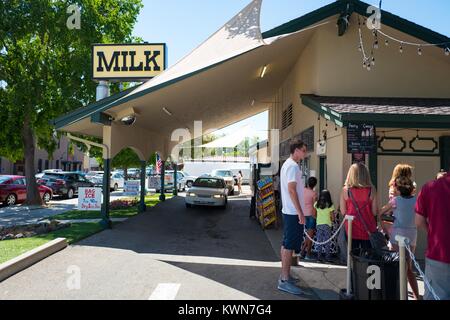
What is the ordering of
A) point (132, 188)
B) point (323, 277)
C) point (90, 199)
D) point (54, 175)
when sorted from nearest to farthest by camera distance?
point (323, 277)
point (90, 199)
point (132, 188)
point (54, 175)

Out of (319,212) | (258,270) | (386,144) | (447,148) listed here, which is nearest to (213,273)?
(258,270)

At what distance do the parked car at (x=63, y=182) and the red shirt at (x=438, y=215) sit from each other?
2134 centimetres

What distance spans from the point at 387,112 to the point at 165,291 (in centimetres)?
496

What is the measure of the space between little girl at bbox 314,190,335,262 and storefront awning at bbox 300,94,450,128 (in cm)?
140

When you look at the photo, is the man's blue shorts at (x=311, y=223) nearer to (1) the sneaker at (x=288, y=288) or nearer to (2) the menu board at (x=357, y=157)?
(2) the menu board at (x=357, y=157)

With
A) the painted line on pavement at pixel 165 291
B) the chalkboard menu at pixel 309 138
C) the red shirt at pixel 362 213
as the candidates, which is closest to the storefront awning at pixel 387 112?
the chalkboard menu at pixel 309 138

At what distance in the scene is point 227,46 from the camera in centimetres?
841

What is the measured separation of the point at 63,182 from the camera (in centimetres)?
2223

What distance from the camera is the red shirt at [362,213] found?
517 cm

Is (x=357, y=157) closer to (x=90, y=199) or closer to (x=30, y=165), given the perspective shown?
(x=90, y=199)

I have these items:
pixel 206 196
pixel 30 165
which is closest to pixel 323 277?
pixel 206 196

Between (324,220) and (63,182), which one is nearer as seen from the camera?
(324,220)

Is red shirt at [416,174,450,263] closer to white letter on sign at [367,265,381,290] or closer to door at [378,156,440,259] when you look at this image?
white letter on sign at [367,265,381,290]
